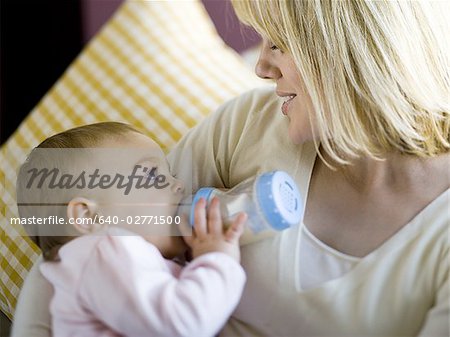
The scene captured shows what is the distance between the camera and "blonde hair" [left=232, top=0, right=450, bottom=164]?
0.68 metres

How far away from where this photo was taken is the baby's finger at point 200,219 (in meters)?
0.62

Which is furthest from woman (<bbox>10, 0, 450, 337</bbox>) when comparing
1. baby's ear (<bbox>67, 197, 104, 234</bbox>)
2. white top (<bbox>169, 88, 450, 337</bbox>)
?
baby's ear (<bbox>67, 197, 104, 234</bbox>)

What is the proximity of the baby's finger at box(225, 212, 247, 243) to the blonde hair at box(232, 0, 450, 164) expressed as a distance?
12 centimetres

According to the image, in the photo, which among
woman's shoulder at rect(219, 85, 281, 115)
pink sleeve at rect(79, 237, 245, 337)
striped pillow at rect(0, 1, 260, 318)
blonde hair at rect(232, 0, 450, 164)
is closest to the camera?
pink sleeve at rect(79, 237, 245, 337)

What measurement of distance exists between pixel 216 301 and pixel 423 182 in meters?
0.25

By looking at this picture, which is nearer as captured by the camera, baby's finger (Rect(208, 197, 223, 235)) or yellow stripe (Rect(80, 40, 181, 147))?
baby's finger (Rect(208, 197, 223, 235))

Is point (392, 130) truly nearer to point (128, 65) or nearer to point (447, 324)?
point (447, 324)

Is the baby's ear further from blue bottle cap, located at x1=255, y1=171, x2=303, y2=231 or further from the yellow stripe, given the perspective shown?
the yellow stripe

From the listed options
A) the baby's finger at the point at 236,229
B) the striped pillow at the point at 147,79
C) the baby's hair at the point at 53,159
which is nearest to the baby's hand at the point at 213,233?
the baby's finger at the point at 236,229

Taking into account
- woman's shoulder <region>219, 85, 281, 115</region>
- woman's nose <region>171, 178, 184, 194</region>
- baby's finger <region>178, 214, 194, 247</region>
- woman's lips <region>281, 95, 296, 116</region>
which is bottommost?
baby's finger <region>178, 214, 194, 247</region>

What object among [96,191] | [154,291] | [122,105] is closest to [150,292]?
[154,291]

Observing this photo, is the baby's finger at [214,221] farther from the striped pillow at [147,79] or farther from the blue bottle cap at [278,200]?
the striped pillow at [147,79]

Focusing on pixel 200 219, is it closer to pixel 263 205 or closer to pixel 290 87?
pixel 263 205

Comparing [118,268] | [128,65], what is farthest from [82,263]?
[128,65]
